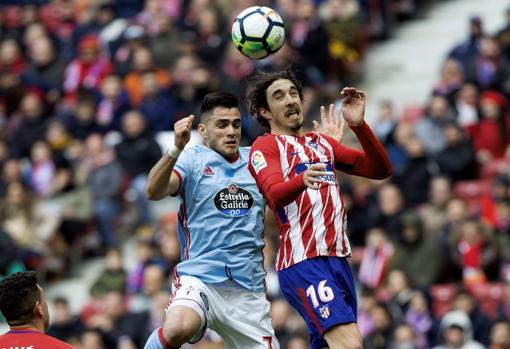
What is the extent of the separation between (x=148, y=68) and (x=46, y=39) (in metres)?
3.01

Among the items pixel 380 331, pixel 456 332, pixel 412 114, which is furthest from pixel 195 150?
pixel 412 114

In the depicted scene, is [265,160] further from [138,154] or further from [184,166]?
[138,154]

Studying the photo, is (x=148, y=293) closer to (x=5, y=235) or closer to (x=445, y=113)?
(x=5, y=235)

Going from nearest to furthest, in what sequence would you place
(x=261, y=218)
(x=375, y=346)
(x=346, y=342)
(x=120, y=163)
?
(x=346, y=342) < (x=261, y=218) < (x=375, y=346) < (x=120, y=163)

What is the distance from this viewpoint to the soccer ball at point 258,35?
10.9 meters

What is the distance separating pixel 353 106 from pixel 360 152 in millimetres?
366

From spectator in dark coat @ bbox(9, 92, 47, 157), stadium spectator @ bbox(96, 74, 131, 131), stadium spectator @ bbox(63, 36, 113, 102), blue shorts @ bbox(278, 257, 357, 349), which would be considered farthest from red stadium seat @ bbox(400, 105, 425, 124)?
blue shorts @ bbox(278, 257, 357, 349)

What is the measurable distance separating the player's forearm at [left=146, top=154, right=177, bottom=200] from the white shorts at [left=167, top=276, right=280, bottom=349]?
74cm

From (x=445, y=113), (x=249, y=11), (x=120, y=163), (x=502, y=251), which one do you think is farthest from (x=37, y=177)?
(x=249, y=11)

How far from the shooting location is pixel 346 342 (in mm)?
9914

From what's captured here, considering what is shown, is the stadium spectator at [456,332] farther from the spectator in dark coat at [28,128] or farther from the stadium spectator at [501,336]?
the spectator in dark coat at [28,128]

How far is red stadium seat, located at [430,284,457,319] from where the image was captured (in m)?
15.5

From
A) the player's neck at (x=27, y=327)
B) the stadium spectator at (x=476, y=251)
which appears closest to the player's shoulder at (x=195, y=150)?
the player's neck at (x=27, y=327)

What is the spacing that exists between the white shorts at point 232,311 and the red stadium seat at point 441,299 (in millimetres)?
4932
